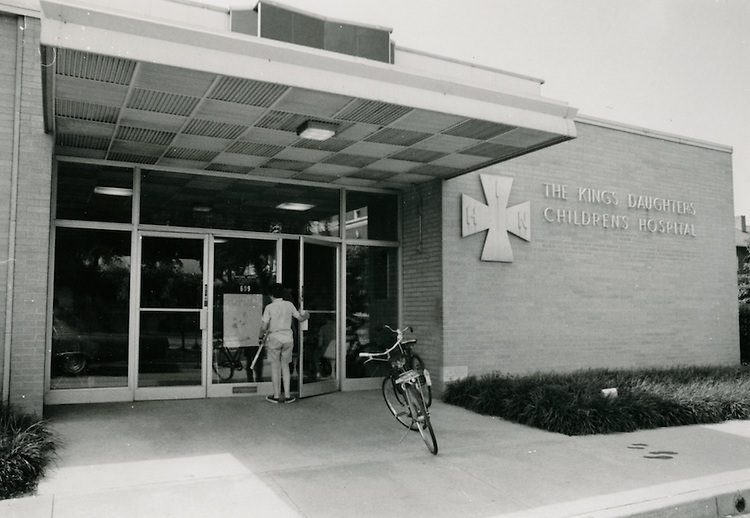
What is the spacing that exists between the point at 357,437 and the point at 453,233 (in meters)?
4.37

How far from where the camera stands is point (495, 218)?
37.0 ft

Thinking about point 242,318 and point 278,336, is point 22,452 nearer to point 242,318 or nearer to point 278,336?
point 278,336

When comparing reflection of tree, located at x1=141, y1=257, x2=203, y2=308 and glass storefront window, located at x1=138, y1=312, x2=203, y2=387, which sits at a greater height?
reflection of tree, located at x1=141, y1=257, x2=203, y2=308

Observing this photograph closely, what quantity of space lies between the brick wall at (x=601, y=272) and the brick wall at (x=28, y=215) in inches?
231

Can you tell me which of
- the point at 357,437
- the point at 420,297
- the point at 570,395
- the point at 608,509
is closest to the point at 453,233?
the point at 420,297

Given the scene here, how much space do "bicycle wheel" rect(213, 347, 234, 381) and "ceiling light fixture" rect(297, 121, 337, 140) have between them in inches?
154

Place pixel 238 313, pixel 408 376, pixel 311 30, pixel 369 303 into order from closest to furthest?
pixel 408 376
pixel 311 30
pixel 238 313
pixel 369 303

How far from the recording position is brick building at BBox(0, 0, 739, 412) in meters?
6.80

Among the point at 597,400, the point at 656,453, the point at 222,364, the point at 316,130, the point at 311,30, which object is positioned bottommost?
the point at 656,453

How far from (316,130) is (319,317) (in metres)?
3.97

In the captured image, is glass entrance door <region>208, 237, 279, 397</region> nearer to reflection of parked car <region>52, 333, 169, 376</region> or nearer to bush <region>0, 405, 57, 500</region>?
reflection of parked car <region>52, 333, 169, 376</region>

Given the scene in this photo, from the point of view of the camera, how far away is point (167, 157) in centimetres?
930

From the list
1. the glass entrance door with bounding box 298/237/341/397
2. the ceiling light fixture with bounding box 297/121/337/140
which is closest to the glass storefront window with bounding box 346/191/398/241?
the glass entrance door with bounding box 298/237/341/397

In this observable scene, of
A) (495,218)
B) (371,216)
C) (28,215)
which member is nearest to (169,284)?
(28,215)
